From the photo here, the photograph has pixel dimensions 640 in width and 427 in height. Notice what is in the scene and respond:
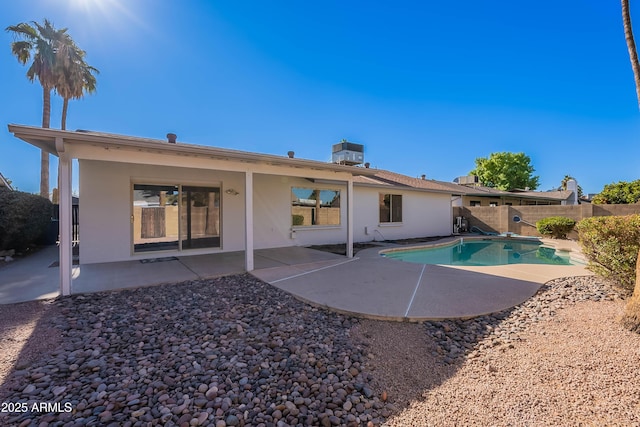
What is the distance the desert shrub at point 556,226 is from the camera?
13.5 m

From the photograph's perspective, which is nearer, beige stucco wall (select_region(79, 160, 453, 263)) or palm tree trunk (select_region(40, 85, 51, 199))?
beige stucco wall (select_region(79, 160, 453, 263))

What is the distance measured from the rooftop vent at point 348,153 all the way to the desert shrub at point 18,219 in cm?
1427

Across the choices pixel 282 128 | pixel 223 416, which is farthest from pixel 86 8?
pixel 223 416

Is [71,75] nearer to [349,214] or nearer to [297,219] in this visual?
[297,219]

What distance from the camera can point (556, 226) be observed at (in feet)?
45.0

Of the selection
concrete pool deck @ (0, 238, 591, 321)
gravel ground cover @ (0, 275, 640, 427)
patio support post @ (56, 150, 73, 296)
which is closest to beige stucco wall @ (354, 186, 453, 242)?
concrete pool deck @ (0, 238, 591, 321)

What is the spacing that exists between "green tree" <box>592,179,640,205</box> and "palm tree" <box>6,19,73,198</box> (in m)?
38.9

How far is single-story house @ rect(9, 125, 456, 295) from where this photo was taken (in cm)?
506

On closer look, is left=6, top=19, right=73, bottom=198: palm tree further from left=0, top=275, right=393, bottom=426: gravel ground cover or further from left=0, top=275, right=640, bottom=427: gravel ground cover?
left=0, top=275, right=393, bottom=426: gravel ground cover

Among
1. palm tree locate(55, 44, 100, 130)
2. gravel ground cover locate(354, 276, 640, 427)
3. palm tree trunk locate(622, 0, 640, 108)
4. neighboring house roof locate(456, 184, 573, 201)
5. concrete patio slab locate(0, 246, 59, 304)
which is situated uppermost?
palm tree locate(55, 44, 100, 130)

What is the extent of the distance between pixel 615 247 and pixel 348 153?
14665mm

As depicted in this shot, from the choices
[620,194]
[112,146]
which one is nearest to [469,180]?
[620,194]

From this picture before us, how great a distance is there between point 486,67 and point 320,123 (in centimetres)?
894

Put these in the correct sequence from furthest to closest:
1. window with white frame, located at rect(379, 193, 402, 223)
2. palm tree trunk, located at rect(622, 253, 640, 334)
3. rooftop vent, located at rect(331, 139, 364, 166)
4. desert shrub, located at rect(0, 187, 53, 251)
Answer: rooftop vent, located at rect(331, 139, 364, 166) < window with white frame, located at rect(379, 193, 402, 223) < desert shrub, located at rect(0, 187, 53, 251) < palm tree trunk, located at rect(622, 253, 640, 334)
